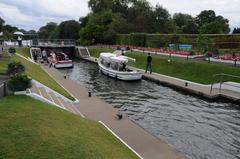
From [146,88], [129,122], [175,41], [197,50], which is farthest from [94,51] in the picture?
[129,122]

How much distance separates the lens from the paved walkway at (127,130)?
11578 millimetres

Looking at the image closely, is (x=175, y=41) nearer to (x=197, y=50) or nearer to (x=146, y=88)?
(x=197, y=50)

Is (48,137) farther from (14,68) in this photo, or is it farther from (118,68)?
(118,68)

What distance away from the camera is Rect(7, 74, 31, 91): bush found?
14.7 metres

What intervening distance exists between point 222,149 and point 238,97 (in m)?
9.61

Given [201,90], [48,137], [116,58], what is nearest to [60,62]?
[116,58]

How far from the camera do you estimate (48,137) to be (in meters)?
9.55

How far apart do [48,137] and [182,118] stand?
10.7m

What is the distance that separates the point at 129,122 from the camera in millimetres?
15398

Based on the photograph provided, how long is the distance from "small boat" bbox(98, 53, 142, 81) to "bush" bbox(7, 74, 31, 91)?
17.7m

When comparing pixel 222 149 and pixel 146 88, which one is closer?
pixel 222 149

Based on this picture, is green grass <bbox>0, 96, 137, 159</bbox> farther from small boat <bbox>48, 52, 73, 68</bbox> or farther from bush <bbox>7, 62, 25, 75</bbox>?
small boat <bbox>48, 52, 73, 68</bbox>

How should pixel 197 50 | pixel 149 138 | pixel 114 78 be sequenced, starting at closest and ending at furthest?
pixel 149 138 < pixel 114 78 < pixel 197 50

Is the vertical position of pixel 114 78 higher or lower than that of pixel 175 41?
lower
